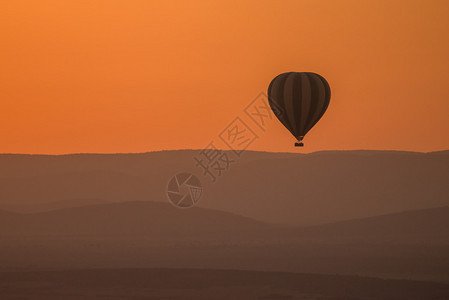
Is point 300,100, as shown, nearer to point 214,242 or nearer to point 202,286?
point 202,286

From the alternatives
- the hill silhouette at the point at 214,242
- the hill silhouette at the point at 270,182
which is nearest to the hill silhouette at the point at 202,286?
the hill silhouette at the point at 214,242

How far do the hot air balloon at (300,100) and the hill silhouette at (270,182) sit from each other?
116m

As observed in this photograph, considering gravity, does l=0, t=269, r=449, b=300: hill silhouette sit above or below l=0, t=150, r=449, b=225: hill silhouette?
below

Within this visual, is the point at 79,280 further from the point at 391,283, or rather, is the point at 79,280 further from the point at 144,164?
the point at 144,164

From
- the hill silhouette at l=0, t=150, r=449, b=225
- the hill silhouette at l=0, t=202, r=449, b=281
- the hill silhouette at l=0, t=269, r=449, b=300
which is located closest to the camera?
the hill silhouette at l=0, t=269, r=449, b=300

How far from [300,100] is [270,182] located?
443 feet

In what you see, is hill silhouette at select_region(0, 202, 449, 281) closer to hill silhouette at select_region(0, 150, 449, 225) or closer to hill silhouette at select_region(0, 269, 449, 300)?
hill silhouette at select_region(0, 150, 449, 225)

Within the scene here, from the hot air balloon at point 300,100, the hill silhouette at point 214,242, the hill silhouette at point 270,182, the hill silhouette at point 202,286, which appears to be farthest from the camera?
the hill silhouette at point 270,182

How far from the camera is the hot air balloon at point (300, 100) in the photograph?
42500mm

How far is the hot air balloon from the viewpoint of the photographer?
4250cm

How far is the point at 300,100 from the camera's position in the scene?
42531mm

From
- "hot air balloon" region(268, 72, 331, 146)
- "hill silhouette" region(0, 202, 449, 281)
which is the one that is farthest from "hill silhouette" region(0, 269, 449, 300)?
"hot air balloon" region(268, 72, 331, 146)

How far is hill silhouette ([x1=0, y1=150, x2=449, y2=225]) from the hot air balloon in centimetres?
11595

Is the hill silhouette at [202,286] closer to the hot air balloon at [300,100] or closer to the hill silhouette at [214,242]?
the hill silhouette at [214,242]
